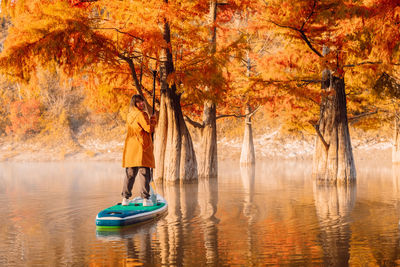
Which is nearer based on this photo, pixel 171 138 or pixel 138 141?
pixel 138 141

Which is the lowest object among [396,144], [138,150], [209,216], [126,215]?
[209,216]

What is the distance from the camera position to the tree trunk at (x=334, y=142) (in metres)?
19.8

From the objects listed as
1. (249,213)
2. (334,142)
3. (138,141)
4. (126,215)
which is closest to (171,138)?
(334,142)

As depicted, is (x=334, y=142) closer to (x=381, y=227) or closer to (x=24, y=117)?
(x=381, y=227)

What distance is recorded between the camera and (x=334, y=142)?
65.4 ft

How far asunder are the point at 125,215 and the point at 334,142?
1103cm

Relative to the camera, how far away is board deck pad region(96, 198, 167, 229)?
1062 cm

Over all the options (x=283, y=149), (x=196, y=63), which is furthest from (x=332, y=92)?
(x=283, y=149)

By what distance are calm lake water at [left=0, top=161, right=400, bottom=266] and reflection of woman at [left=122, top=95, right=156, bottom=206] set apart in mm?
884

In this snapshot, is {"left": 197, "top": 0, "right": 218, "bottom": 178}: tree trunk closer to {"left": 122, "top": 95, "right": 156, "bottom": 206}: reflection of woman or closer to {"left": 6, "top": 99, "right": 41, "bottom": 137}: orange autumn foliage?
{"left": 122, "top": 95, "right": 156, "bottom": 206}: reflection of woman

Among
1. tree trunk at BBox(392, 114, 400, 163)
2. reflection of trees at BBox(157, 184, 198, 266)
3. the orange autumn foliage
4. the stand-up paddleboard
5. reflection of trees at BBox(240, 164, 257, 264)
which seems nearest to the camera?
reflection of trees at BBox(157, 184, 198, 266)

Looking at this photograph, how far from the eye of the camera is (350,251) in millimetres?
8227

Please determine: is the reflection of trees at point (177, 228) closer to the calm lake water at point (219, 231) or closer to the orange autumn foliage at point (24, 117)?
the calm lake water at point (219, 231)

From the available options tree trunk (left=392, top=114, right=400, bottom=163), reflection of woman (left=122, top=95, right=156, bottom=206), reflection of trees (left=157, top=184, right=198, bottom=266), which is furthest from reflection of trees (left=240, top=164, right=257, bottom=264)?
tree trunk (left=392, top=114, right=400, bottom=163)
